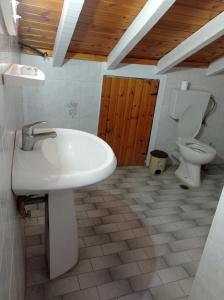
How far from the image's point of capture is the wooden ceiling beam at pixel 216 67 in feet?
9.27

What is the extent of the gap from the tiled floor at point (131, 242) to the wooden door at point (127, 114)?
453 mm

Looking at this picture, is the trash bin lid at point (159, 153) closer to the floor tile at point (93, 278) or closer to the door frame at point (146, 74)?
the door frame at point (146, 74)

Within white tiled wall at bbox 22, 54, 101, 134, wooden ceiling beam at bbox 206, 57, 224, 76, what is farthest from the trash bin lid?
wooden ceiling beam at bbox 206, 57, 224, 76

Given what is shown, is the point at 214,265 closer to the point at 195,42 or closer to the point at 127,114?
the point at 195,42

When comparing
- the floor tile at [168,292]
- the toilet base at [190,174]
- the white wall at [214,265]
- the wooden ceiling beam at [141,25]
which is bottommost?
the floor tile at [168,292]

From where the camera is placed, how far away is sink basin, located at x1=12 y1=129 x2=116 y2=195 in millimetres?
1049

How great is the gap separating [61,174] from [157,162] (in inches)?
86.4

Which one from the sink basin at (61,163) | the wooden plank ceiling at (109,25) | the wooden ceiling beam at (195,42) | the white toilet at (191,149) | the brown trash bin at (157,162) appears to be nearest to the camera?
the sink basin at (61,163)

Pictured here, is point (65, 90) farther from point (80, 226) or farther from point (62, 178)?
point (62, 178)

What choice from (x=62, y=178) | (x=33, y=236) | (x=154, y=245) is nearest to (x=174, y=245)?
(x=154, y=245)

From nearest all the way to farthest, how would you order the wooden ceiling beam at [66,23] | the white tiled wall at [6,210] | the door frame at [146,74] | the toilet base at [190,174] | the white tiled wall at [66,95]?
the white tiled wall at [6,210], the wooden ceiling beam at [66,23], the white tiled wall at [66,95], the door frame at [146,74], the toilet base at [190,174]

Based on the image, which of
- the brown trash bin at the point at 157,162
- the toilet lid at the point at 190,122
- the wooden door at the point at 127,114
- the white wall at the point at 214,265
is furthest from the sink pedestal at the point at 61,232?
the toilet lid at the point at 190,122

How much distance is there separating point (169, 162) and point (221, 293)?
2.48 m

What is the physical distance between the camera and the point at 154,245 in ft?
6.55
